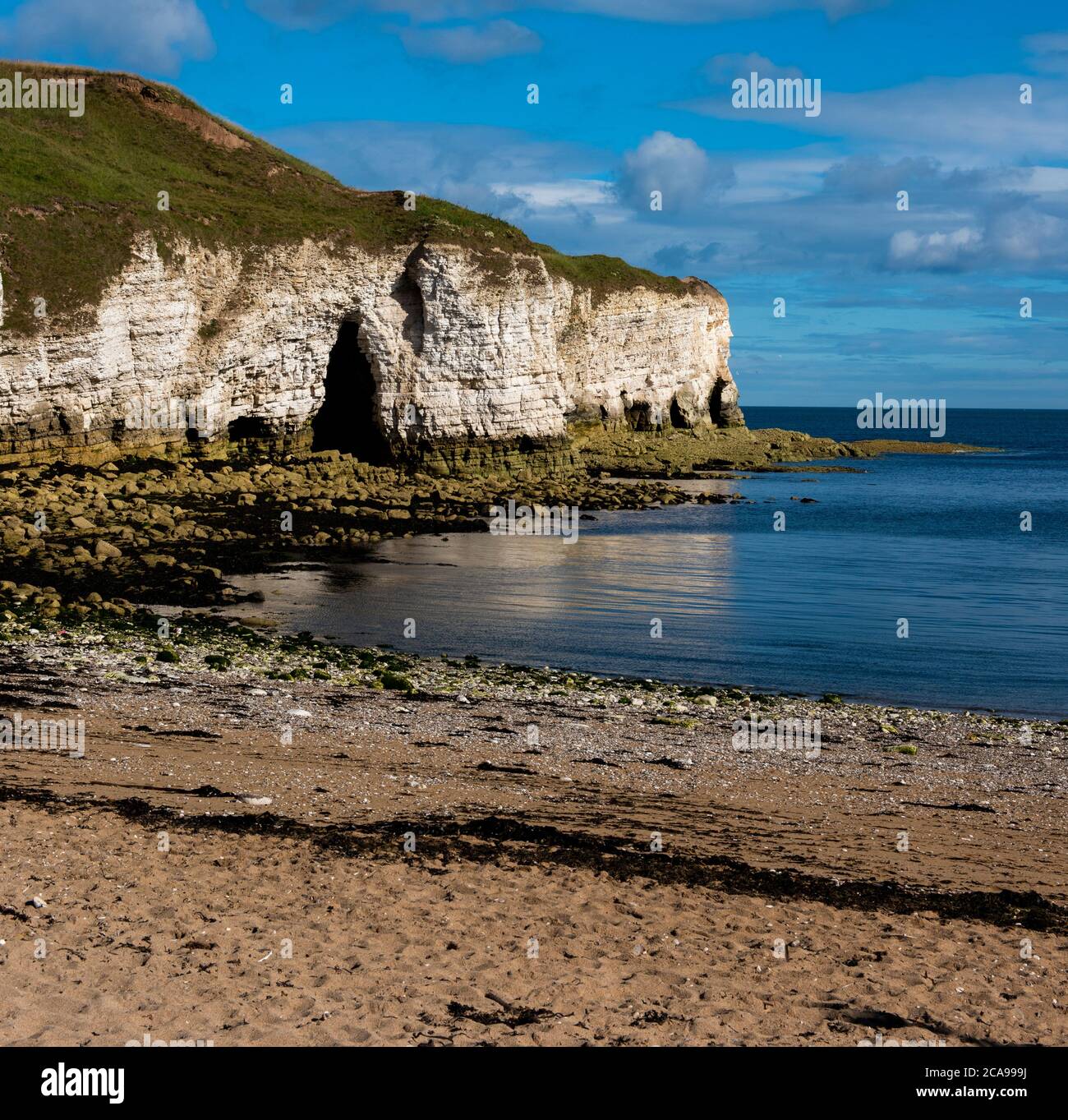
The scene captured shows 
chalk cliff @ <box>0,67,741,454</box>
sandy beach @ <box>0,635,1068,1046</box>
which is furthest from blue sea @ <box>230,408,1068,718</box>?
chalk cliff @ <box>0,67,741,454</box>

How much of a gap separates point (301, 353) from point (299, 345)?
0.40 m

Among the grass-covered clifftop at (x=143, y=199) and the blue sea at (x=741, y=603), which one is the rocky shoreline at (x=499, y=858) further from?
the grass-covered clifftop at (x=143, y=199)

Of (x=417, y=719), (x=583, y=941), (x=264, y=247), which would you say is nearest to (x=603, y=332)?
(x=264, y=247)

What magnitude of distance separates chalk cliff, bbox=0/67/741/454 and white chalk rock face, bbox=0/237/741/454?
66 millimetres

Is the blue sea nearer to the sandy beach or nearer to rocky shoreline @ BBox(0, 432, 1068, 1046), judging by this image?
rocky shoreline @ BBox(0, 432, 1068, 1046)

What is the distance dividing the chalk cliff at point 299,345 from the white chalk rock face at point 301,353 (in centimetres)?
7

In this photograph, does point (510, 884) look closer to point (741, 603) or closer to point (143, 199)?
point (741, 603)

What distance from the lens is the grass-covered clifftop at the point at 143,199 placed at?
42.6m

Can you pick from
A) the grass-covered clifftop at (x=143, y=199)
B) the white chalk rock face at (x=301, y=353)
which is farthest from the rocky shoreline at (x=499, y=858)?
the grass-covered clifftop at (x=143, y=199)

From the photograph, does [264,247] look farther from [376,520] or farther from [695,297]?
[695,297]

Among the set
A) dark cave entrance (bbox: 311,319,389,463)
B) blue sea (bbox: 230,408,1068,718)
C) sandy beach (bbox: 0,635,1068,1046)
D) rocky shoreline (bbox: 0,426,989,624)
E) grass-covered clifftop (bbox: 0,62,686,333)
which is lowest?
sandy beach (bbox: 0,635,1068,1046)

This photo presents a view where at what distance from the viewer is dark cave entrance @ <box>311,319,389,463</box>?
55178mm

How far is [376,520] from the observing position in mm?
43000
